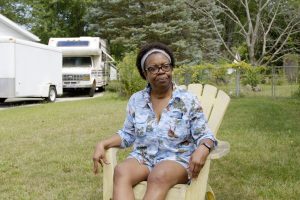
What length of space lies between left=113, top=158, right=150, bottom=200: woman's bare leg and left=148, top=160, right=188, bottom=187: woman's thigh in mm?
137

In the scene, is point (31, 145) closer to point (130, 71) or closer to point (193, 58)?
point (130, 71)

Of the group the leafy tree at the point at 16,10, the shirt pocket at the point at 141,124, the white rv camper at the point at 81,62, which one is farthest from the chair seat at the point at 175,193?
the leafy tree at the point at 16,10

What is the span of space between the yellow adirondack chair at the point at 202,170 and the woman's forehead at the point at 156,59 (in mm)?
699

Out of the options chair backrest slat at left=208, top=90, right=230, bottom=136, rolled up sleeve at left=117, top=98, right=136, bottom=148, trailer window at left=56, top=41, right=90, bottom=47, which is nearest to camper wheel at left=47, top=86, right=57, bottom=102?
trailer window at left=56, top=41, right=90, bottom=47

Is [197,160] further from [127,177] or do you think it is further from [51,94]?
[51,94]

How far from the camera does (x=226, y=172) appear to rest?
5316 millimetres

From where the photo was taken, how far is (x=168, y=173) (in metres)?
3.10

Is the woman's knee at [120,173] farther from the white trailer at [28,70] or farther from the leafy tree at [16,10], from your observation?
the leafy tree at [16,10]

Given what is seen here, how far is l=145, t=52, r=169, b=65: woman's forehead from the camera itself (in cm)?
338

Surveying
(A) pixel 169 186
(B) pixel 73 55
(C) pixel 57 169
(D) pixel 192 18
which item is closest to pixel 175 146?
(A) pixel 169 186

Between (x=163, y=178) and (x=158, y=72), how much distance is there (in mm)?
769

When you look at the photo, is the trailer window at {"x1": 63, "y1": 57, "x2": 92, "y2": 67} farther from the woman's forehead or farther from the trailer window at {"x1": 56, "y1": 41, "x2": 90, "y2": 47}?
the woman's forehead

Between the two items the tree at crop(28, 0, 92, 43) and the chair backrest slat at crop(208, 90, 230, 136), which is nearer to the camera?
the chair backrest slat at crop(208, 90, 230, 136)

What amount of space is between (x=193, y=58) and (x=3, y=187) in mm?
22392
